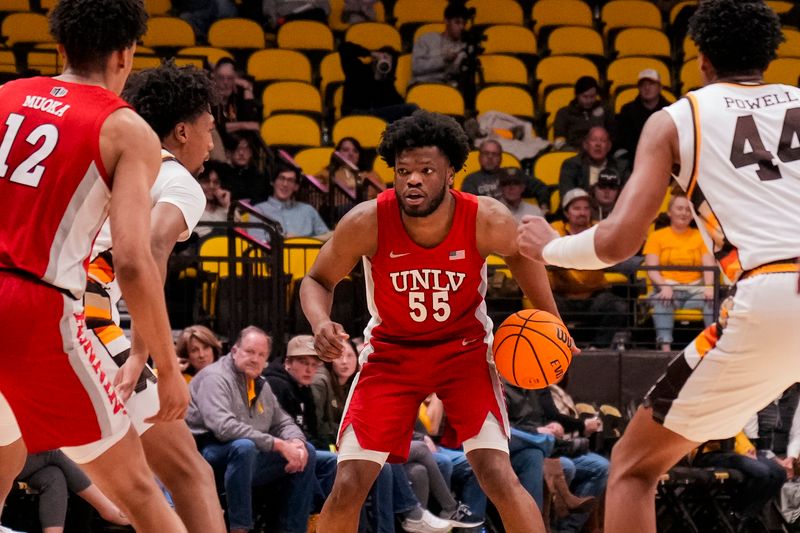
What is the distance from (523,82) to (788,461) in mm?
5799

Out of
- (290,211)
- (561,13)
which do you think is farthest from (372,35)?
(290,211)

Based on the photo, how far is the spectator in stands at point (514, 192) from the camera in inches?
455

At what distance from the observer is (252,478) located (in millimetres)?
8297

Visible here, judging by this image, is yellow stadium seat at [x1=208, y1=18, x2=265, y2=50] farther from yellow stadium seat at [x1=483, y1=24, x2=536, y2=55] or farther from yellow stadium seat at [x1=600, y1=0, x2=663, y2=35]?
yellow stadium seat at [x1=600, y1=0, x2=663, y2=35]

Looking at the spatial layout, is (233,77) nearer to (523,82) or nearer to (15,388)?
(523,82)

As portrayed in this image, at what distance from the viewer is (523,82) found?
14.0m

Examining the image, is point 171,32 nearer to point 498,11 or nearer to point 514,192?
point 498,11

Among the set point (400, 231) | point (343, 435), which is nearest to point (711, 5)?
point (400, 231)

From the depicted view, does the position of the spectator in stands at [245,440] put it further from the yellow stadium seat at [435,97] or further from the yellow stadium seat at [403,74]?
the yellow stadium seat at [403,74]

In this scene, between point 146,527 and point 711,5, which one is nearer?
point 146,527

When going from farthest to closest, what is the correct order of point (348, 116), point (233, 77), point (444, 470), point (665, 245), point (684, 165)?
point (348, 116)
point (233, 77)
point (665, 245)
point (444, 470)
point (684, 165)

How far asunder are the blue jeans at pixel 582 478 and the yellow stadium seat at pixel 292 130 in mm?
4816

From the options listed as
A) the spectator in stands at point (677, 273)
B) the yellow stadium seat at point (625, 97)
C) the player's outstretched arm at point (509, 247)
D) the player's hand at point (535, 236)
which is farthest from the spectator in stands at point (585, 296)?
the player's hand at point (535, 236)

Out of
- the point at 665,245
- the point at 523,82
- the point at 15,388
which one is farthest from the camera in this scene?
the point at 523,82
